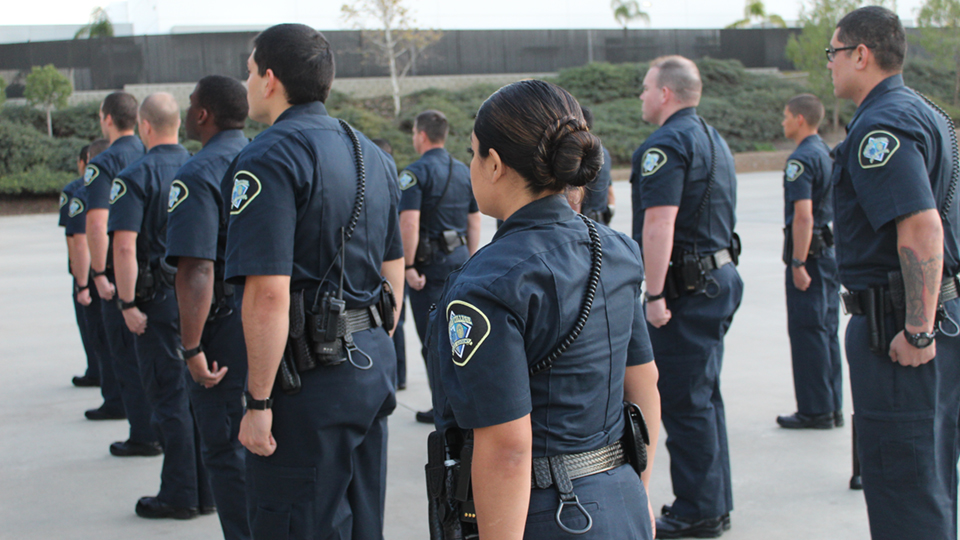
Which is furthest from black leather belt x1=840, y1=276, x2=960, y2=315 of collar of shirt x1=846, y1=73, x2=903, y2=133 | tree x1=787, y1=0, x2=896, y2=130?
tree x1=787, y1=0, x2=896, y2=130

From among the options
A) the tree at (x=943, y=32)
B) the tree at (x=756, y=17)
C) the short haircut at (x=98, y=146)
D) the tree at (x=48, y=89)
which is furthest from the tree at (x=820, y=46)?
the short haircut at (x=98, y=146)

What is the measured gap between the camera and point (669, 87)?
3850 mm

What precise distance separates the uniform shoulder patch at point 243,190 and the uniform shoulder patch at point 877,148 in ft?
6.82

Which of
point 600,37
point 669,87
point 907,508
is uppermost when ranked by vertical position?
point 600,37

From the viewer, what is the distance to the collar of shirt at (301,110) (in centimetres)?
262

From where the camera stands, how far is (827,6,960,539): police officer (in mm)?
2738

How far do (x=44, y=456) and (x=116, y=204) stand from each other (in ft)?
6.47

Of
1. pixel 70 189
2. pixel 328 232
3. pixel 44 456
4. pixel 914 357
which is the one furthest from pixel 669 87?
pixel 70 189

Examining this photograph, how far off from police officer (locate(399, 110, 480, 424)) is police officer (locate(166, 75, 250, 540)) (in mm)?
2728

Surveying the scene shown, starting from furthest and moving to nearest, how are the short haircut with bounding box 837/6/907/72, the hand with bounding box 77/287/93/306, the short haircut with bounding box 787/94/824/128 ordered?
the hand with bounding box 77/287/93/306 → the short haircut with bounding box 787/94/824/128 → the short haircut with bounding box 837/6/907/72

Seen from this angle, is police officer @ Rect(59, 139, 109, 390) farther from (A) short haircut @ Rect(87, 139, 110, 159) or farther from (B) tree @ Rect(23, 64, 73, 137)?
(B) tree @ Rect(23, 64, 73, 137)

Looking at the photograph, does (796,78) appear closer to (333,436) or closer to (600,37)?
(600,37)

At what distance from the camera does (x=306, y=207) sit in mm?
2490

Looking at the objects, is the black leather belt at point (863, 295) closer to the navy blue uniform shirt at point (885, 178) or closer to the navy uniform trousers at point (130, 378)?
the navy blue uniform shirt at point (885, 178)
